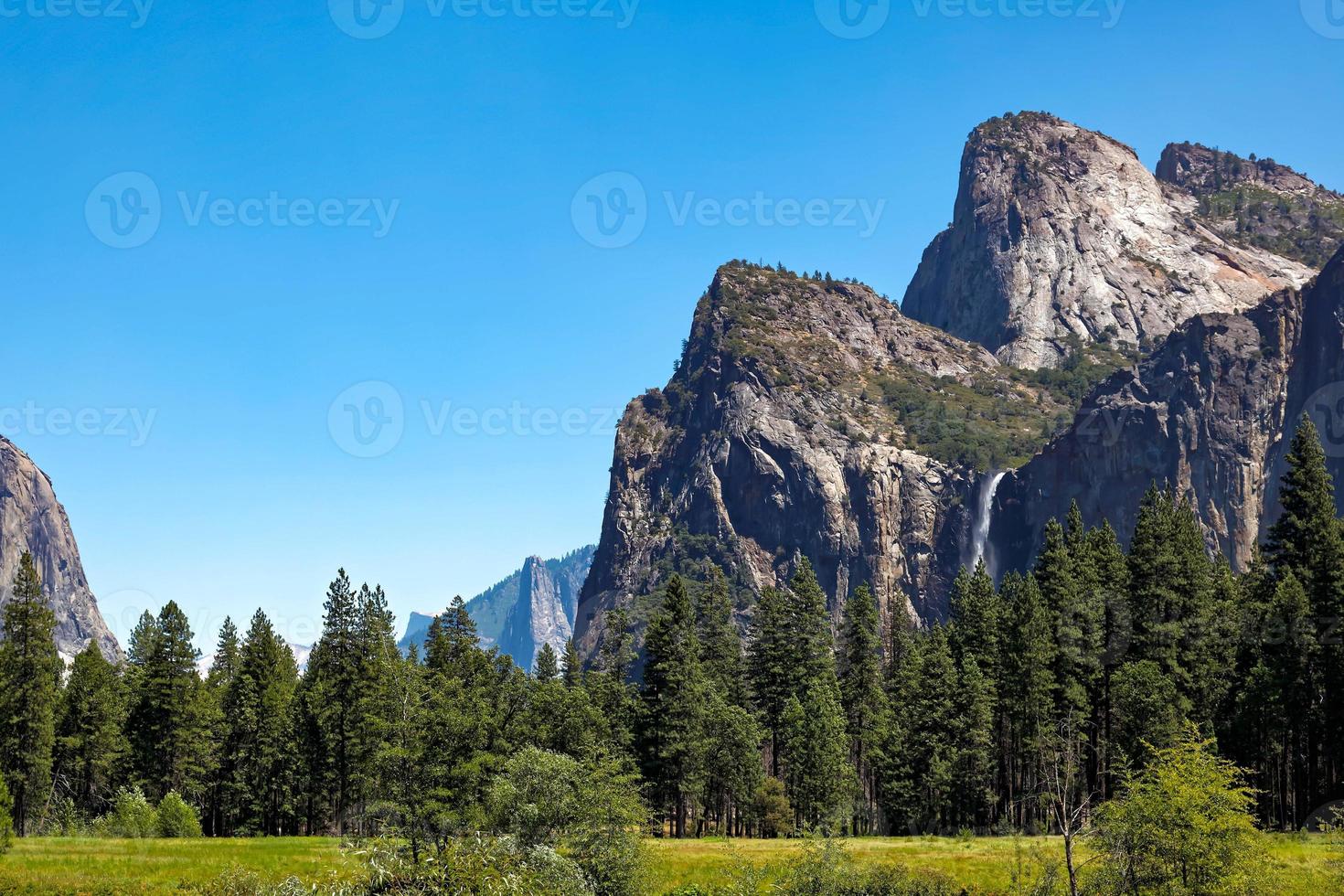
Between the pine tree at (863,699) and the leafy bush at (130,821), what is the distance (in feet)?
157

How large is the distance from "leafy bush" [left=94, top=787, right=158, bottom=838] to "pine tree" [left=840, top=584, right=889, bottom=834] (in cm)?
4800

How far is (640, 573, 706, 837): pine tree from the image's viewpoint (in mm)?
82438

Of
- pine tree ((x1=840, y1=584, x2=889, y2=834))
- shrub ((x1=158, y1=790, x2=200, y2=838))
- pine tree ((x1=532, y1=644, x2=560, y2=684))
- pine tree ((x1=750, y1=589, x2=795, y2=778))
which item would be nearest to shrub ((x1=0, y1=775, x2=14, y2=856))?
shrub ((x1=158, y1=790, x2=200, y2=838))

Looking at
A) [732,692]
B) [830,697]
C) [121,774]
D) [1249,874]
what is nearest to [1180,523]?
[830,697]

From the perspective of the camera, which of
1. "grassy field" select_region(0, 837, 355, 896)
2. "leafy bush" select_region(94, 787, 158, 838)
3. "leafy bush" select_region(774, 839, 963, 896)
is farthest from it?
"leafy bush" select_region(94, 787, 158, 838)

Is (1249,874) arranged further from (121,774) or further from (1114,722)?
(121,774)

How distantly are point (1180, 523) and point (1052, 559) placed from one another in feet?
35.7

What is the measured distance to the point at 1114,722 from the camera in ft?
244

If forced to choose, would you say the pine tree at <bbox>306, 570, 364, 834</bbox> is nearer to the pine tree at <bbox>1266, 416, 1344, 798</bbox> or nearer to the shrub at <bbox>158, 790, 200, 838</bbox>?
the shrub at <bbox>158, 790, 200, 838</bbox>

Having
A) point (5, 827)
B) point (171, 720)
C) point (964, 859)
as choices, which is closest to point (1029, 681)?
point (964, 859)

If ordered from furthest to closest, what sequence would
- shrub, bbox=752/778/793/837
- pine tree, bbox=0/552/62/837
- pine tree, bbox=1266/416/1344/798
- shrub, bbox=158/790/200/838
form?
shrub, bbox=752/778/793/837
pine tree, bbox=0/552/62/837
shrub, bbox=158/790/200/838
pine tree, bbox=1266/416/1344/798

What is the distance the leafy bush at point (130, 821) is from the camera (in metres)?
66.3

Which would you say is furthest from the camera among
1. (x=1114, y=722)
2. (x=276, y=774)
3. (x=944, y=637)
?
(x=944, y=637)

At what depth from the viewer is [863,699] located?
315 ft
